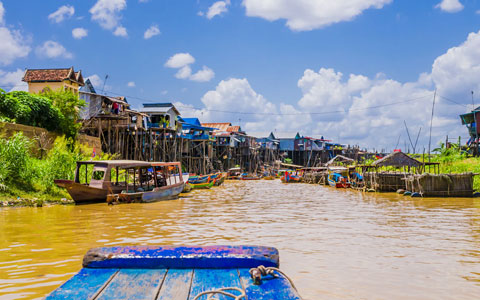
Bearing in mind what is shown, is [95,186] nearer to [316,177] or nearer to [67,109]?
[67,109]

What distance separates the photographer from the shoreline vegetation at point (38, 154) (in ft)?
46.6

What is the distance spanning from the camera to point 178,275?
2.70 metres

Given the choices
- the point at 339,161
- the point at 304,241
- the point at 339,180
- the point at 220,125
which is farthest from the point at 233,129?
the point at 304,241

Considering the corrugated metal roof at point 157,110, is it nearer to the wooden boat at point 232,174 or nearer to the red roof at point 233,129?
the wooden boat at point 232,174

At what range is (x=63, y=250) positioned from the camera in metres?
7.18

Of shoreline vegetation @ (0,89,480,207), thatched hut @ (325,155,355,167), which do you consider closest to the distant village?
shoreline vegetation @ (0,89,480,207)

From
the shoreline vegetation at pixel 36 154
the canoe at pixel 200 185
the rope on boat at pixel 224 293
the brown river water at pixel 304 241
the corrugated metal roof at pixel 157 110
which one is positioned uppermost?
the corrugated metal roof at pixel 157 110

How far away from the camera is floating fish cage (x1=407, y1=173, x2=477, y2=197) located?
64.5ft

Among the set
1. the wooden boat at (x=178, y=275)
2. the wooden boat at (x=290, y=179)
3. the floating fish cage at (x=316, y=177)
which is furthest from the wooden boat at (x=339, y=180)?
the wooden boat at (x=178, y=275)

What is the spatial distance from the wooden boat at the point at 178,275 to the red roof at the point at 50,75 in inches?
1181

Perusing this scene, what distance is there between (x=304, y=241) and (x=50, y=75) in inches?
1123

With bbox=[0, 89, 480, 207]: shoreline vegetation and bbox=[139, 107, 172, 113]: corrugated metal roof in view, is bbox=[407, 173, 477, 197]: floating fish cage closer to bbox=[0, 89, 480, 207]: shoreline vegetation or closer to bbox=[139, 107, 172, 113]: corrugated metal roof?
bbox=[0, 89, 480, 207]: shoreline vegetation

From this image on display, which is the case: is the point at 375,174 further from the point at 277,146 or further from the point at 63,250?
the point at 277,146

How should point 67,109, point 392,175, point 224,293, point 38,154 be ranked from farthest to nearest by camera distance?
point 392,175 → point 67,109 → point 38,154 → point 224,293
